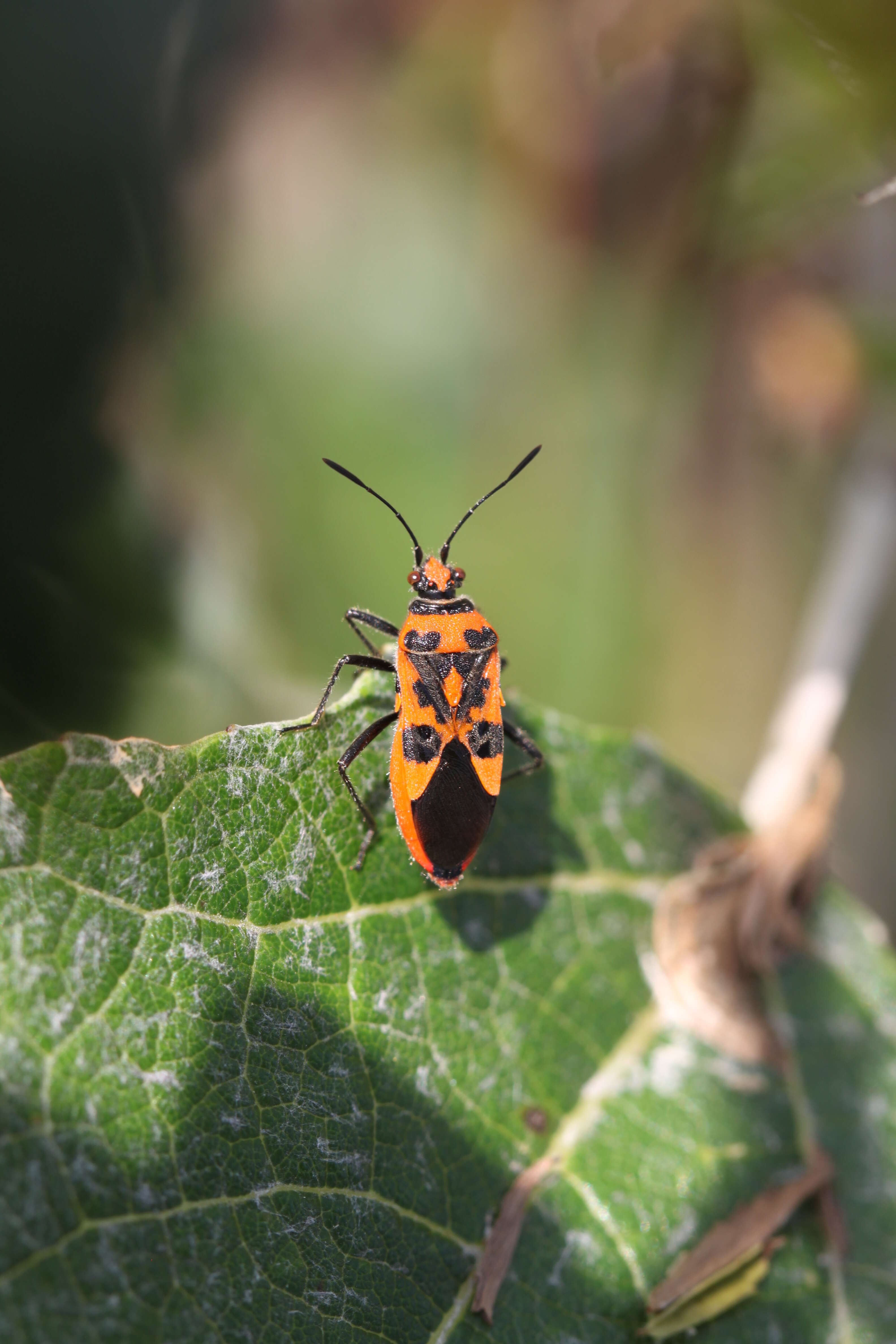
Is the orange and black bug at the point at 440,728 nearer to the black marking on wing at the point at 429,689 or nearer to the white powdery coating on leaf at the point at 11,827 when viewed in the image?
the black marking on wing at the point at 429,689

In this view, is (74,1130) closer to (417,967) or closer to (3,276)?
(417,967)

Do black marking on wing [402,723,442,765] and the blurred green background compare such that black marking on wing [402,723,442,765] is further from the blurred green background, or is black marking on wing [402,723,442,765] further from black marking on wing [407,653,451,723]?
the blurred green background

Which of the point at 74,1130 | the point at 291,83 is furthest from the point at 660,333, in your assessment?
the point at 74,1130

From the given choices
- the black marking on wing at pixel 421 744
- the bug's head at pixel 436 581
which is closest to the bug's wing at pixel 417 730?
the black marking on wing at pixel 421 744

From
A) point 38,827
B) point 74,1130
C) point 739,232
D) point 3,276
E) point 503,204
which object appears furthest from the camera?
point 503,204

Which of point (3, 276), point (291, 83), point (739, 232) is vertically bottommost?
point (3, 276)

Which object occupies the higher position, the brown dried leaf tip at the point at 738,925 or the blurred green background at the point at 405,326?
the blurred green background at the point at 405,326

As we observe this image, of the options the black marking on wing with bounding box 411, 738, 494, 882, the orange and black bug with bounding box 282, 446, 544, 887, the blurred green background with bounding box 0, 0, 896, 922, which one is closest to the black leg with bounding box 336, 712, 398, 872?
the orange and black bug with bounding box 282, 446, 544, 887

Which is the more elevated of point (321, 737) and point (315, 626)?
point (315, 626)
